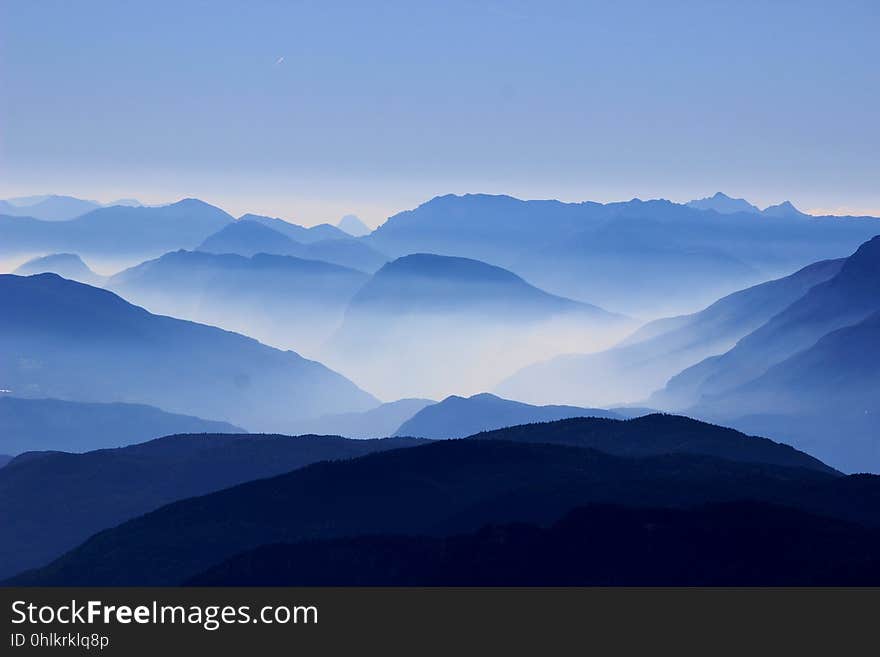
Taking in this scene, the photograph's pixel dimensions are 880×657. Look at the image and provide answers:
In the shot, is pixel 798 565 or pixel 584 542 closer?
pixel 798 565

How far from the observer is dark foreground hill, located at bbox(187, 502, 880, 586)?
13838 centimetres

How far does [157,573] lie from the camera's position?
191 meters

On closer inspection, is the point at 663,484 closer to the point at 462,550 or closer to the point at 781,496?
the point at 781,496

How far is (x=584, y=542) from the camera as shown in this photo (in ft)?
485

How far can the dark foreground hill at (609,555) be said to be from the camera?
13838cm

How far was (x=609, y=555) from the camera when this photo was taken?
144 meters
